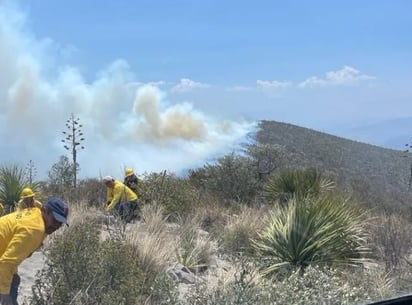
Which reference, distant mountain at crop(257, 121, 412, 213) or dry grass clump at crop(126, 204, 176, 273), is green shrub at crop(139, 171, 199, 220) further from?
distant mountain at crop(257, 121, 412, 213)

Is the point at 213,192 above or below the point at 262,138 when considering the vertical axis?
below

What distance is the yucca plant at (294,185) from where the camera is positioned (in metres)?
16.6

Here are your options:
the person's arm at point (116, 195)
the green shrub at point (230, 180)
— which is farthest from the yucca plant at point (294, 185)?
the person's arm at point (116, 195)

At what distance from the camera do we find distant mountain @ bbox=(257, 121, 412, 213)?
4563 cm

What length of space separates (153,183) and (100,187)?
2964mm

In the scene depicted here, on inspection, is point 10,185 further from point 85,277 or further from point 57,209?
point 57,209

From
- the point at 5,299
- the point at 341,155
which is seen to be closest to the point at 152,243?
the point at 5,299

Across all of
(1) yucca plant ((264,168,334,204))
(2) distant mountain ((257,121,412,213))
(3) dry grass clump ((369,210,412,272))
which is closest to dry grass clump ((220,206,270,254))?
(3) dry grass clump ((369,210,412,272))

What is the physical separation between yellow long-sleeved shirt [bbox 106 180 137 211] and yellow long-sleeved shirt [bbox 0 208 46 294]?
7.40 meters

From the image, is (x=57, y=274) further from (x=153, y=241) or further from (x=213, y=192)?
(x=213, y=192)

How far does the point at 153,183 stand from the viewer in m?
16.4

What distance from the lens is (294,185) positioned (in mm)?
16859

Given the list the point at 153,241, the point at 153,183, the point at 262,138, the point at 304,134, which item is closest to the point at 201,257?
the point at 153,241

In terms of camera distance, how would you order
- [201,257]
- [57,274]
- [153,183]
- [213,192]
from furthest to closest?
[213,192] < [153,183] < [201,257] < [57,274]
